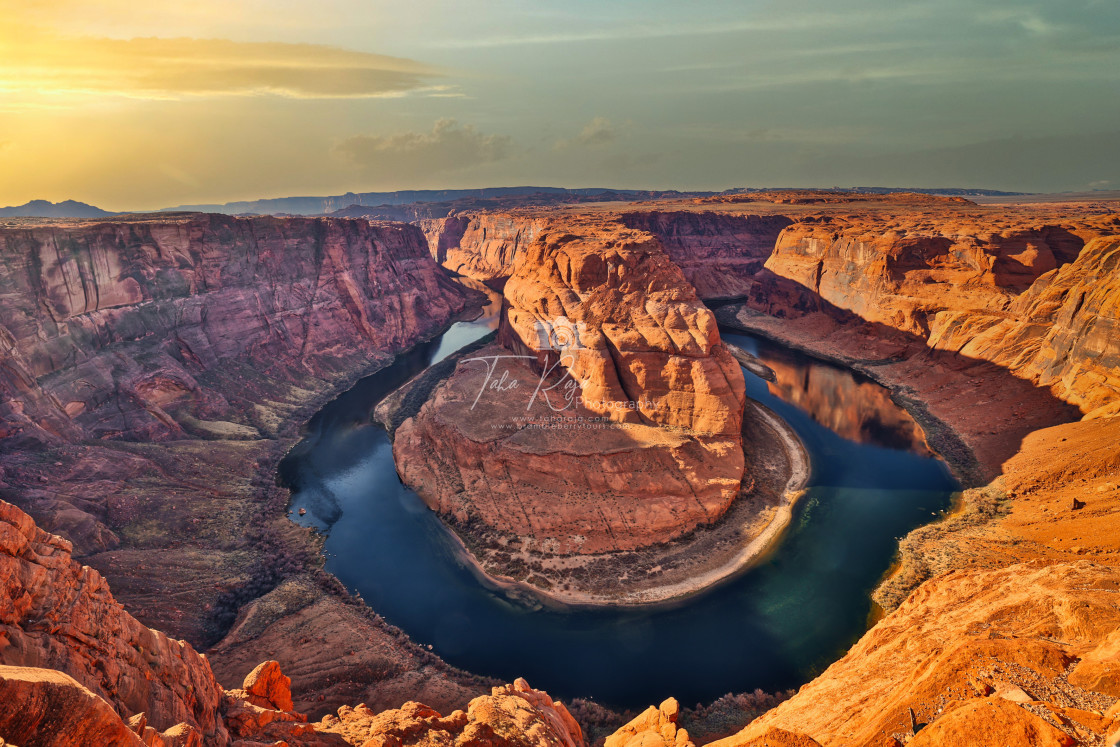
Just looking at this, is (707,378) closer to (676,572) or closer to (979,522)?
(676,572)

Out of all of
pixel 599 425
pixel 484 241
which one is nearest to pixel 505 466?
pixel 599 425

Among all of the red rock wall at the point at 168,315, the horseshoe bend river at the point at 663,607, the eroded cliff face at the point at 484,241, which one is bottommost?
the horseshoe bend river at the point at 663,607

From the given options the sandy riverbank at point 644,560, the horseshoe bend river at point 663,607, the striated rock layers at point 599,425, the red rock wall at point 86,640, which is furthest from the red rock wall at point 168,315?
the sandy riverbank at point 644,560

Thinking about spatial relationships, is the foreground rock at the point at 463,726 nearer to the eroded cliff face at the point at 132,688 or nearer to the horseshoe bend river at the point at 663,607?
the eroded cliff face at the point at 132,688

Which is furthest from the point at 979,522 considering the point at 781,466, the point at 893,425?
the point at 893,425

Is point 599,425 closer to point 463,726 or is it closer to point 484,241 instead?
point 463,726

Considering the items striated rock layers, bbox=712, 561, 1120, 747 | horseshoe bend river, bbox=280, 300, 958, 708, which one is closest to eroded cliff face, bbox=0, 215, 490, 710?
horseshoe bend river, bbox=280, 300, 958, 708

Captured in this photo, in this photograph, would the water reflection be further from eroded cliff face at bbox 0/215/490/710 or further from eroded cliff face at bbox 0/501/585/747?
eroded cliff face at bbox 0/501/585/747
